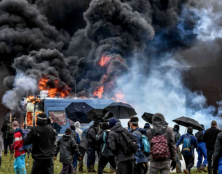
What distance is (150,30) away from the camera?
1537 inches

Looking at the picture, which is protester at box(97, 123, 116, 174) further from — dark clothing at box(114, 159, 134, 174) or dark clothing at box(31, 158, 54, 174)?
dark clothing at box(31, 158, 54, 174)

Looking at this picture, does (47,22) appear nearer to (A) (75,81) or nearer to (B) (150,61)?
(A) (75,81)

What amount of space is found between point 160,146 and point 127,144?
31.2 inches

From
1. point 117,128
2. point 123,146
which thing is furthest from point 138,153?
point 117,128

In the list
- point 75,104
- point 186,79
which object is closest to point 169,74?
point 186,79

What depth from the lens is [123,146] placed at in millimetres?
6504

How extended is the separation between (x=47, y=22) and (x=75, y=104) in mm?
32985

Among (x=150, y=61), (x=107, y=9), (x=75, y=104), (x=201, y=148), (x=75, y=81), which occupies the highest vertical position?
(x=107, y=9)

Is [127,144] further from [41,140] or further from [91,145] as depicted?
[91,145]

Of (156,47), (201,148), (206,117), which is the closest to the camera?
(201,148)

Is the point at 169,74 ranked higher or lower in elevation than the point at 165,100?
higher

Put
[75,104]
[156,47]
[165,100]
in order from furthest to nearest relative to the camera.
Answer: [156,47] → [165,100] → [75,104]

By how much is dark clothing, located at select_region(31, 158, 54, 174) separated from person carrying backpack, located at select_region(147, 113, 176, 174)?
1.93 meters

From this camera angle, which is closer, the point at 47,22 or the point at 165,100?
the point at 165,100
